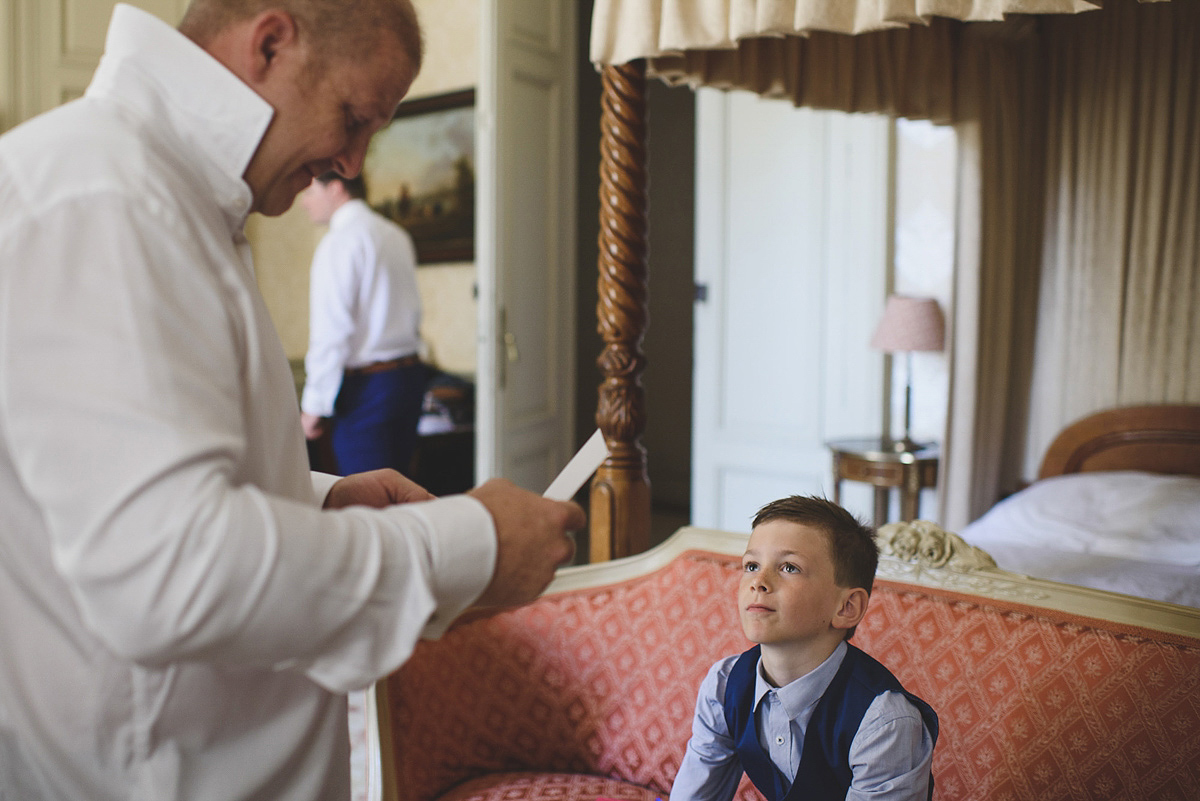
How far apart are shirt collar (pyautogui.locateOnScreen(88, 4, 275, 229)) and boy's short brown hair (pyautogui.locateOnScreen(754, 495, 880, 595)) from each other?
853 mm

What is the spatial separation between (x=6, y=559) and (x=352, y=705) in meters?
2.50

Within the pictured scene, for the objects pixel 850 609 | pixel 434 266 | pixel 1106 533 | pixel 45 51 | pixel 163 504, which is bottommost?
pixel 1106 533

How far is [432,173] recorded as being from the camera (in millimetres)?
5781

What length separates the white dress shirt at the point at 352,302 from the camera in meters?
3.54

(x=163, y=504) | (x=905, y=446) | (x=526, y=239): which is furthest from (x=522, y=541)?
(x=526, y=239)

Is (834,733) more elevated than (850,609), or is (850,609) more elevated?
(850,609)

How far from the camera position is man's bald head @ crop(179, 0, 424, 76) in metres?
0.82

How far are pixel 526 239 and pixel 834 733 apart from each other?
347 cm

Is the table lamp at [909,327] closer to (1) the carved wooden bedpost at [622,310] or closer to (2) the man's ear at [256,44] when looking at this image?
(1) the carved wooden bedpost at [622,310]

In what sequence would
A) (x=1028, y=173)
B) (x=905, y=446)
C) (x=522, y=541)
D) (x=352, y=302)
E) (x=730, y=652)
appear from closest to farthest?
(x=522, y=541), (x=730, y=652), (x=352, y=302), (x=1028, y=173), (x=905, y=446)

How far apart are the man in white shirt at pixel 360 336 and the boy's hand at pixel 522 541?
9.42 ft

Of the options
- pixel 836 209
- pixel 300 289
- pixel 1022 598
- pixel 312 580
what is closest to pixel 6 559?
pixel 312 580

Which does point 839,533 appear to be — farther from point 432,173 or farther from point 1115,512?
point 432,173

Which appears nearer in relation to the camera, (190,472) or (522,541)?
(190,472)
